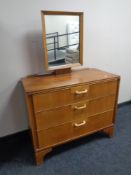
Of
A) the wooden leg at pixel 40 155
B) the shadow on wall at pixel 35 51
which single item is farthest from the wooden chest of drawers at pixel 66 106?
the shadow on wall at pixel 35 51

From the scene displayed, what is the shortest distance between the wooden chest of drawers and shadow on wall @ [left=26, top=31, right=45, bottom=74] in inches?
5.4

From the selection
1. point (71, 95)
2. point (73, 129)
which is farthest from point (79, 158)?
point (71, 95)

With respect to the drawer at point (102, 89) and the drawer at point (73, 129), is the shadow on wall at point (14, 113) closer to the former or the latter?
the drawer at point (73, 129)

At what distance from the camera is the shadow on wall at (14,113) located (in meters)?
1.62

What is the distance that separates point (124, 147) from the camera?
5.44 ft

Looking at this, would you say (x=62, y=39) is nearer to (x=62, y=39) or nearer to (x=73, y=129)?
(x=62, y=39)

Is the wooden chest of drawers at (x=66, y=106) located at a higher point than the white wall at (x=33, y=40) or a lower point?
lower

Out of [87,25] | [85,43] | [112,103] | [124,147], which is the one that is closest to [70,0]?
[87,25]

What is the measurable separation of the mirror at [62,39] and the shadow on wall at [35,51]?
0.46 feet

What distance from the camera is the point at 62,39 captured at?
1576mm

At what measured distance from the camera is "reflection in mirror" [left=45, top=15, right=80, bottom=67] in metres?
1.48

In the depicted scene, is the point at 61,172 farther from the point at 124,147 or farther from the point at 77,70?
the point at 77,70

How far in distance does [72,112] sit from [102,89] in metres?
0.39

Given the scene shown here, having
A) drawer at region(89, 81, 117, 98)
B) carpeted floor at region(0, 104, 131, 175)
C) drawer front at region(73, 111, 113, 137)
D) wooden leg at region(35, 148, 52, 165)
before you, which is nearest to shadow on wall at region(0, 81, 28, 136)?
carpeted floor at region(0, 104, 131, 175)
